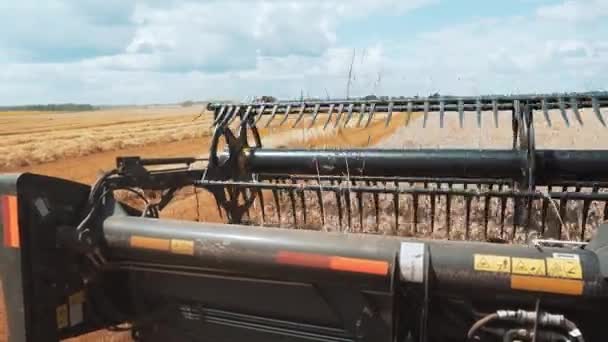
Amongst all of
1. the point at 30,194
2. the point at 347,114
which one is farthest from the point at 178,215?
the point at 30,194

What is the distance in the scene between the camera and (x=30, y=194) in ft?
7.93

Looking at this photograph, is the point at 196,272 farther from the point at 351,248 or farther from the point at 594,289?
the point at 594,289

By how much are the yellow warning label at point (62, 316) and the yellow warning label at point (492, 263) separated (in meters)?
1.96

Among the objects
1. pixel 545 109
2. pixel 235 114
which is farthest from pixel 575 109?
pixel 235 114

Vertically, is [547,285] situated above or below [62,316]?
above

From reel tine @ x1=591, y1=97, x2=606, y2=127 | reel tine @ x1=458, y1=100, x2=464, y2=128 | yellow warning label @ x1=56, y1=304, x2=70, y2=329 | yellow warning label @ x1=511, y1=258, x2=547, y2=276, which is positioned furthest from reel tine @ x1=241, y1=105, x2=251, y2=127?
yellow warning label @ x1=511, y1=258, x2=547, y2=276

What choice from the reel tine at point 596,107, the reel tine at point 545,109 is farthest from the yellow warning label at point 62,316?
the reel tine at point 596,107

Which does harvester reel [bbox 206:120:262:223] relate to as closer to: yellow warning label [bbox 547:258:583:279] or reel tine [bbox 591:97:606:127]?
reel tine [bbox 591:97:606:127]

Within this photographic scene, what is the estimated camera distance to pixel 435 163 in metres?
4.39

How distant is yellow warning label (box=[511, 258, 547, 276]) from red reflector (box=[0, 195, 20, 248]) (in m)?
2.13

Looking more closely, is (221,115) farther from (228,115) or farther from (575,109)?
(575,109)

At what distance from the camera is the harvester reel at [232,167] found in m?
4.61

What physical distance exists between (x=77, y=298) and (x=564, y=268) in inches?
87.7

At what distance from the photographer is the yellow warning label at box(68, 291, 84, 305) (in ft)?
8.58
